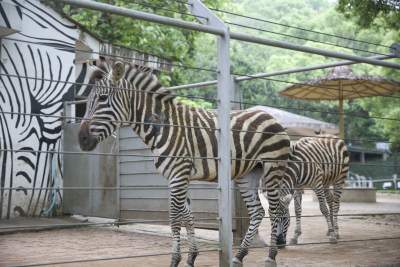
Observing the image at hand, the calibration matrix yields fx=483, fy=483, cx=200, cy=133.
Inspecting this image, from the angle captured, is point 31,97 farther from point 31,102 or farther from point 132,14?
point 132,14

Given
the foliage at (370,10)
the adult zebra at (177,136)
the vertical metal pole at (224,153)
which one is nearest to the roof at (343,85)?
the foliage at (370,10)

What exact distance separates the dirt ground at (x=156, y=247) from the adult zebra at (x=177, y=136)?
62cm

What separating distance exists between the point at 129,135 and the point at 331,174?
3.24 meters

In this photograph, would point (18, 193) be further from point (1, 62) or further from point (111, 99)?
point (111, 99)

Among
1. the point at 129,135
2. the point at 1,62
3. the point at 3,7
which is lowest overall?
the point at 129,135

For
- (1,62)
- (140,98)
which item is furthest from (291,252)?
(1,62)

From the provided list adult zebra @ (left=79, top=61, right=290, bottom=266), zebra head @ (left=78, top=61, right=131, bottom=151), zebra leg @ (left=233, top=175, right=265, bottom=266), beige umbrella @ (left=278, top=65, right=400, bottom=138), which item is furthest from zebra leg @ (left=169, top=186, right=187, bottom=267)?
beige umbrella @ (left=278, top=65, right=400, bottom=138)

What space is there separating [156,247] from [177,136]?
1.95 metres

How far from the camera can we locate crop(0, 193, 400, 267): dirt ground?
15.8 ft

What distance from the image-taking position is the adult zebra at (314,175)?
5.89 metres

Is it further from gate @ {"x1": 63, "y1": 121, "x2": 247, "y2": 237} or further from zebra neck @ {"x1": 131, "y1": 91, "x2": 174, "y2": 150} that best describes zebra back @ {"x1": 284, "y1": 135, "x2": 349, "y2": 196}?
zebra neck @ {"x1": 131, "y1": 91, "x2": 174, "y2": 150}

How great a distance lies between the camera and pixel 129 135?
7.90 meters

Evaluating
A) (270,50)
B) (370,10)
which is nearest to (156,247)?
(370,10)

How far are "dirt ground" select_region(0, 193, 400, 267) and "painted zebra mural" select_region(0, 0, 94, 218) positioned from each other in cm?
123
